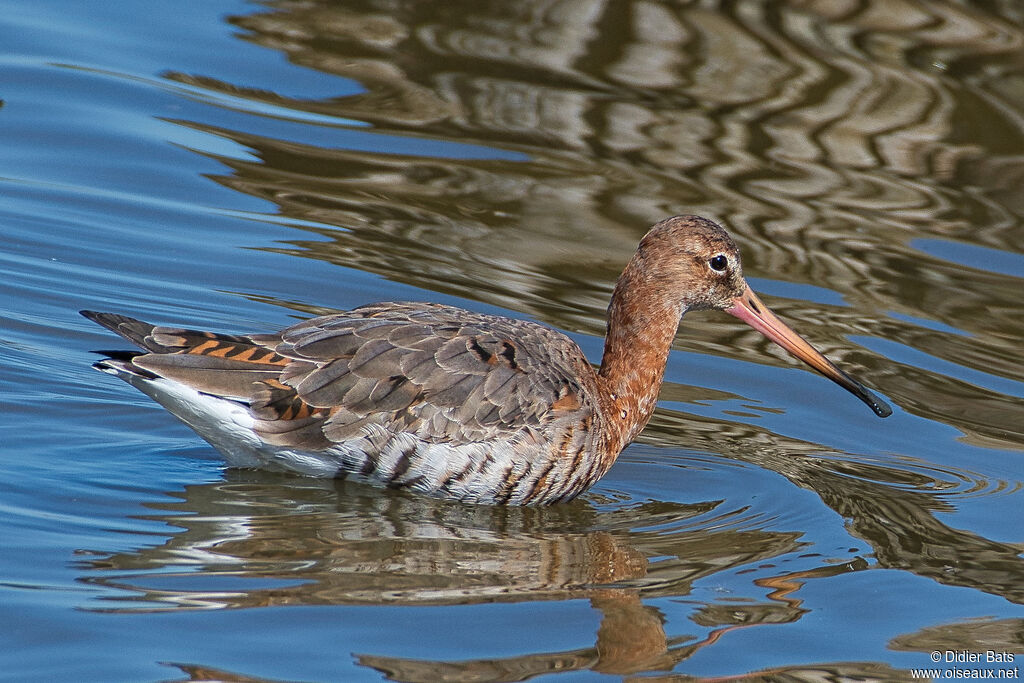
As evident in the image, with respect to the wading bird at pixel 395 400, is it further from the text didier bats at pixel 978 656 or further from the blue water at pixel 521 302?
the text didier bats at pixel 978 656

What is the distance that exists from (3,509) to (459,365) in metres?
2.33

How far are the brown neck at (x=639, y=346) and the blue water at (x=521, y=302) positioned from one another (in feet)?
1.55

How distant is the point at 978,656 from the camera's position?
6.49 m

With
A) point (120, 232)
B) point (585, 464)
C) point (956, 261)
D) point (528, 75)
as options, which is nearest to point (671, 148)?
point (528, 75)

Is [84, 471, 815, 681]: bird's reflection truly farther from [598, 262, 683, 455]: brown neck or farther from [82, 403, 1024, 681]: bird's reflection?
[598, 262, 683, 455]: brown neck

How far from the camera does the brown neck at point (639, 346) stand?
8.40 m

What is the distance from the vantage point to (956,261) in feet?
38.5

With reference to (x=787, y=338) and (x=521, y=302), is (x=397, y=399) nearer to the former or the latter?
(x=787, y=338)

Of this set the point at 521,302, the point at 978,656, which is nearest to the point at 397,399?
the point at 521,302

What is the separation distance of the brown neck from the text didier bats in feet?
7.80

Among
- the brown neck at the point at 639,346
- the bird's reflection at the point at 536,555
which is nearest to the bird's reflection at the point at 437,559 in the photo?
the bird's reflection at the point at 536,555

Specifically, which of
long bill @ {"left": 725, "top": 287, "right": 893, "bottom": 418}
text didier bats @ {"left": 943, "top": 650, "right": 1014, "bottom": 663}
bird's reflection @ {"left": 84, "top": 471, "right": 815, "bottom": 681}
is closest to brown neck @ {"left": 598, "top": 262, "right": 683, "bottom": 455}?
long bill @ {"left": 725, "top": 287, "right": 893, "bottom": 418}

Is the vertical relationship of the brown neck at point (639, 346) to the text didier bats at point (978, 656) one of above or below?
above

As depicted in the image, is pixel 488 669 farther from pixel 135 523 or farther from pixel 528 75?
pixel 528 75
